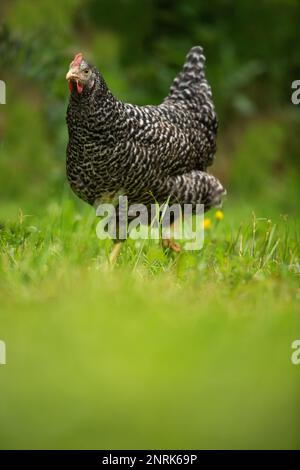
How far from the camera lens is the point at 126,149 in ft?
15.9

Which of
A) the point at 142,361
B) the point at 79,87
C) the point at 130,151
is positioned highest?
the point at 79,87

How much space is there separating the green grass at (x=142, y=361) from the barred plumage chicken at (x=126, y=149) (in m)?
0.82

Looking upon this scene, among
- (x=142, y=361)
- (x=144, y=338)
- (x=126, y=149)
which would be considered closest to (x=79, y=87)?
(x=126, y=149)

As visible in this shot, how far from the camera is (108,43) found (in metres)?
10.9

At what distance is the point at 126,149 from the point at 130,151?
30mm

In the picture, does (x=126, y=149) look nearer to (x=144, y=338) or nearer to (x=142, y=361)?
(x=144, y=338)

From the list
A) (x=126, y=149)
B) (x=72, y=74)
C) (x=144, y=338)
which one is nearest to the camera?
(x=144, y=338)

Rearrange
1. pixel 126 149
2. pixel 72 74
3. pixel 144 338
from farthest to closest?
pixel 126 149 → pixel 72 74 → pixel 144 338

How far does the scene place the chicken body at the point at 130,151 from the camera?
15.7 feet

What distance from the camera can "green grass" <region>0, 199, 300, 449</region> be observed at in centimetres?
281

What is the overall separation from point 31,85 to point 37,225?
733cm

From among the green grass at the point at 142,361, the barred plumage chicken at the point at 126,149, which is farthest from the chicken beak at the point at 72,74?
the green grass at the point at 142,361

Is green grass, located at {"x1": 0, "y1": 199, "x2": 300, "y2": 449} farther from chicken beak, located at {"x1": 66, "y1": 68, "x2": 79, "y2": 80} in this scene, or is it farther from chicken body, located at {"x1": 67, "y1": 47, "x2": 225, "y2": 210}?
chicken beak, located at {"x1": 66, "y1": 68, "x2": 79, "y2": 80}

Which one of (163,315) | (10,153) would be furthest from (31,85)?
(163,315)
